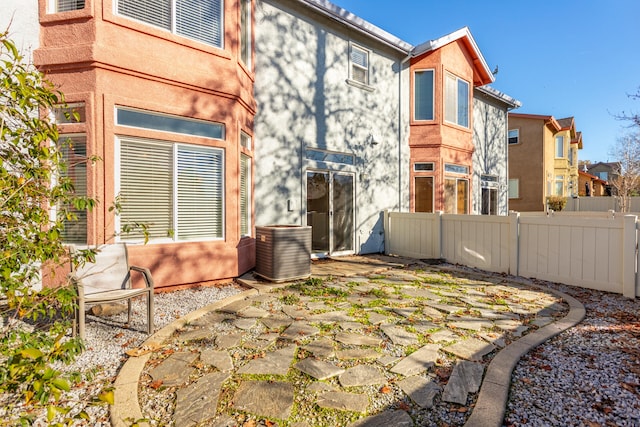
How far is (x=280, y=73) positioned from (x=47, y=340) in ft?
25.6

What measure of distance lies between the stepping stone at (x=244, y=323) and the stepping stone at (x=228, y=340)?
20cm

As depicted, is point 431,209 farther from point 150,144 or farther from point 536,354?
point 150,144

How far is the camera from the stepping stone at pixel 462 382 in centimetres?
272

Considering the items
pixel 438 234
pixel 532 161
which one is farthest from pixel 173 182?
pixel 532 161

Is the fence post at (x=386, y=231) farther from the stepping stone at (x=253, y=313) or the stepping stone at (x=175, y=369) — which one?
the stepping stone at (x=175, y=369)

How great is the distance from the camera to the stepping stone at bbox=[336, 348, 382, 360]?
3.44 meters

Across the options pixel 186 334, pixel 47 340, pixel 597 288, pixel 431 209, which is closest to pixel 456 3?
pixel 431 209

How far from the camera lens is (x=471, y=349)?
3615mm

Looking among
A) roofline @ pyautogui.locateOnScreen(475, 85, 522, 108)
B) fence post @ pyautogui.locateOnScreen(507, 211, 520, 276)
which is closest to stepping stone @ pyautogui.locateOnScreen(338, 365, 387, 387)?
fence post @ pyautogui.locateOnScreen(507, 211, 520, 276)

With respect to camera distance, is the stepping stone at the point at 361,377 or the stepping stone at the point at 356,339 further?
→ the stepping stone at the point at 356,339

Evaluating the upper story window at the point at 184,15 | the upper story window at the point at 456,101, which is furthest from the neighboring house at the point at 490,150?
the upper story window at the point at 184,15

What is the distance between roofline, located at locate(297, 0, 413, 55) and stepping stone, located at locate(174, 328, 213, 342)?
323 inches

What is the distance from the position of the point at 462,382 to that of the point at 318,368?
1330 millimetres

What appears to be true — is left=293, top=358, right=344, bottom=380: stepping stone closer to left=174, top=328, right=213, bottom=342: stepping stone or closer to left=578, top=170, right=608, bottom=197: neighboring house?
left=174, top=328, right=213, bottom=342: stepping stone
